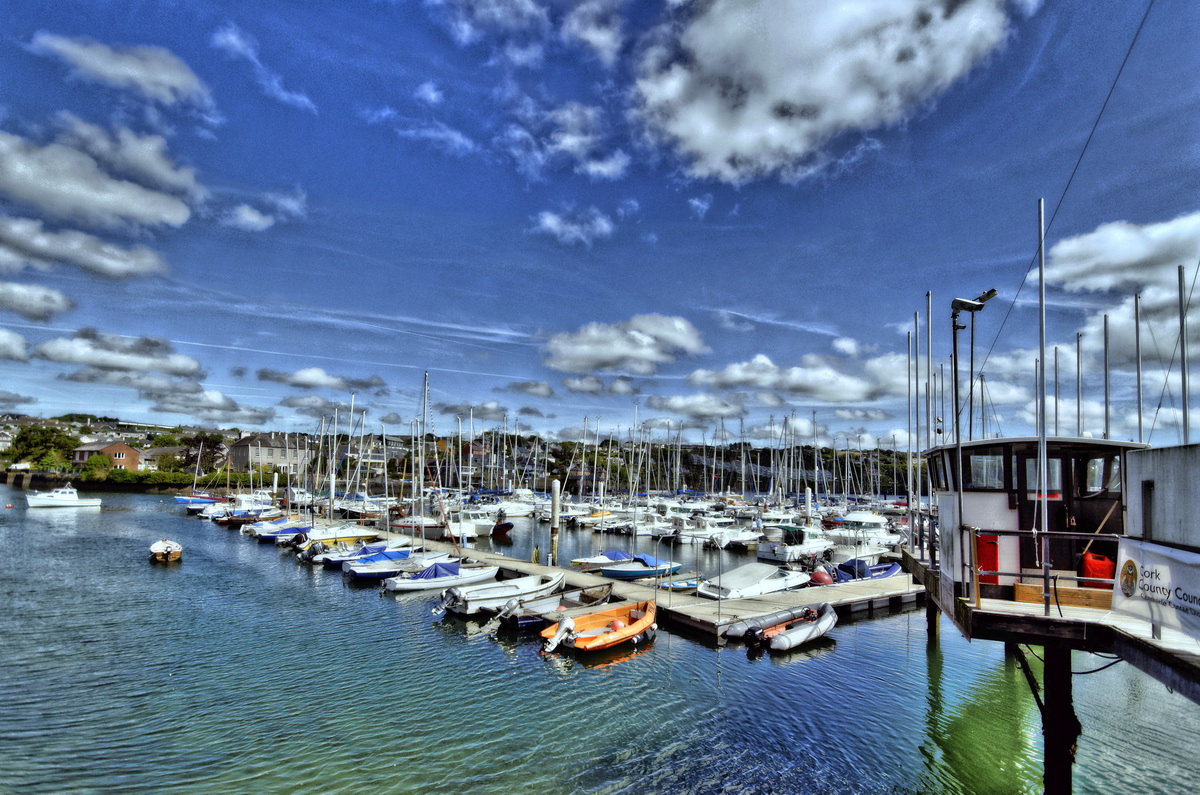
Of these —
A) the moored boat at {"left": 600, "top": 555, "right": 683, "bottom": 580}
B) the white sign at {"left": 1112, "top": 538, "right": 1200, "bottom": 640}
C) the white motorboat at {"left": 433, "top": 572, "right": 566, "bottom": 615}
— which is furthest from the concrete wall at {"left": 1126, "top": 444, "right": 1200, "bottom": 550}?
the moored boat at {"left": 600, "top": 555, "right": 683, "bottom": 580}

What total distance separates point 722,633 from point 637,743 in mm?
9915

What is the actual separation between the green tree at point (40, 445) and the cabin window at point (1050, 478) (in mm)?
184481

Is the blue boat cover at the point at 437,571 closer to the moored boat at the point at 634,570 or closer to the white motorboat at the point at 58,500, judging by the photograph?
the moored boat at the point at 634,570

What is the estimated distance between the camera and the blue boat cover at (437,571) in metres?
36.5

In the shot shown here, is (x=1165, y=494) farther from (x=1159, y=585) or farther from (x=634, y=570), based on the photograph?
(x=634, y=570)

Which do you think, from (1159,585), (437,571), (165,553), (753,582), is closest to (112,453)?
(165,553)

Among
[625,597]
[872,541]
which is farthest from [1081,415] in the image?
[625,597]

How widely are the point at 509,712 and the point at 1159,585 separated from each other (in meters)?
16.2

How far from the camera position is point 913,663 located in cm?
2414

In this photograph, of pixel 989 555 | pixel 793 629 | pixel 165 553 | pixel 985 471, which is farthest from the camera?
pixel 165 553

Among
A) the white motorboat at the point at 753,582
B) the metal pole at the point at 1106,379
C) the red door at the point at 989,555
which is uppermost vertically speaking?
the metal pole at the point at 1106,379

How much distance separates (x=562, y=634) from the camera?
24641 millimetres

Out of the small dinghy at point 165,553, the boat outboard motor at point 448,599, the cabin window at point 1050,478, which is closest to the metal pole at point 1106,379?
the cabin window at point 1050,478

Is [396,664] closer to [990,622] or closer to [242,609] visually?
[242,609]
